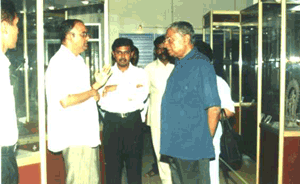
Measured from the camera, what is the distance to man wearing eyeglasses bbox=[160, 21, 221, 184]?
2225mm

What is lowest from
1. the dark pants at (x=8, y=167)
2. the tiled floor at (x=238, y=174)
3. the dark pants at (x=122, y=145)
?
the tiled floor at (x=238, y=174)

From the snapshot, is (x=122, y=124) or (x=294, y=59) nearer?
(x=122, y=124)

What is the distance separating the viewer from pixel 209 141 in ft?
7.46

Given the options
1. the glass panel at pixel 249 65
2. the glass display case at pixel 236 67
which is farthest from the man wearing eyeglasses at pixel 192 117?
the glass panel at pixel 249 65

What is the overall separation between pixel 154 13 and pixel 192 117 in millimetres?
4567

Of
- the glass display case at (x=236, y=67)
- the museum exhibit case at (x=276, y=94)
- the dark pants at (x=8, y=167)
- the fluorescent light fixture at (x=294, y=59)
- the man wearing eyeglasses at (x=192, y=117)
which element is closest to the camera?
the dark pants at (x=8, y=167)

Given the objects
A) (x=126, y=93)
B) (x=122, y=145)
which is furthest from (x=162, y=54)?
(x=122, y=145)

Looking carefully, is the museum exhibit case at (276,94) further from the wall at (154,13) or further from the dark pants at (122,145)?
the wall at (154,13)

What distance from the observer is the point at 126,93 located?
3.30 metres

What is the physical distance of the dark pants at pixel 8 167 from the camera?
1609 millimetres

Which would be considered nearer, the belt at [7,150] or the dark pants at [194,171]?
the belt at [7,150]

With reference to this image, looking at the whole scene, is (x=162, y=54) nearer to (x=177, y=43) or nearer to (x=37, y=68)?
(x=177, y=43)

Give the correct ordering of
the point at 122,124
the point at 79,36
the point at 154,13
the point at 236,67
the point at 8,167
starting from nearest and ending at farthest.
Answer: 1. the point at 8,167
2. the point at 79,36
3. the point at 122,124
4. the point at 236,67
5. the point at 154,13

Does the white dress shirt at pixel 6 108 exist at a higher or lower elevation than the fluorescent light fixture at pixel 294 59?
lower
